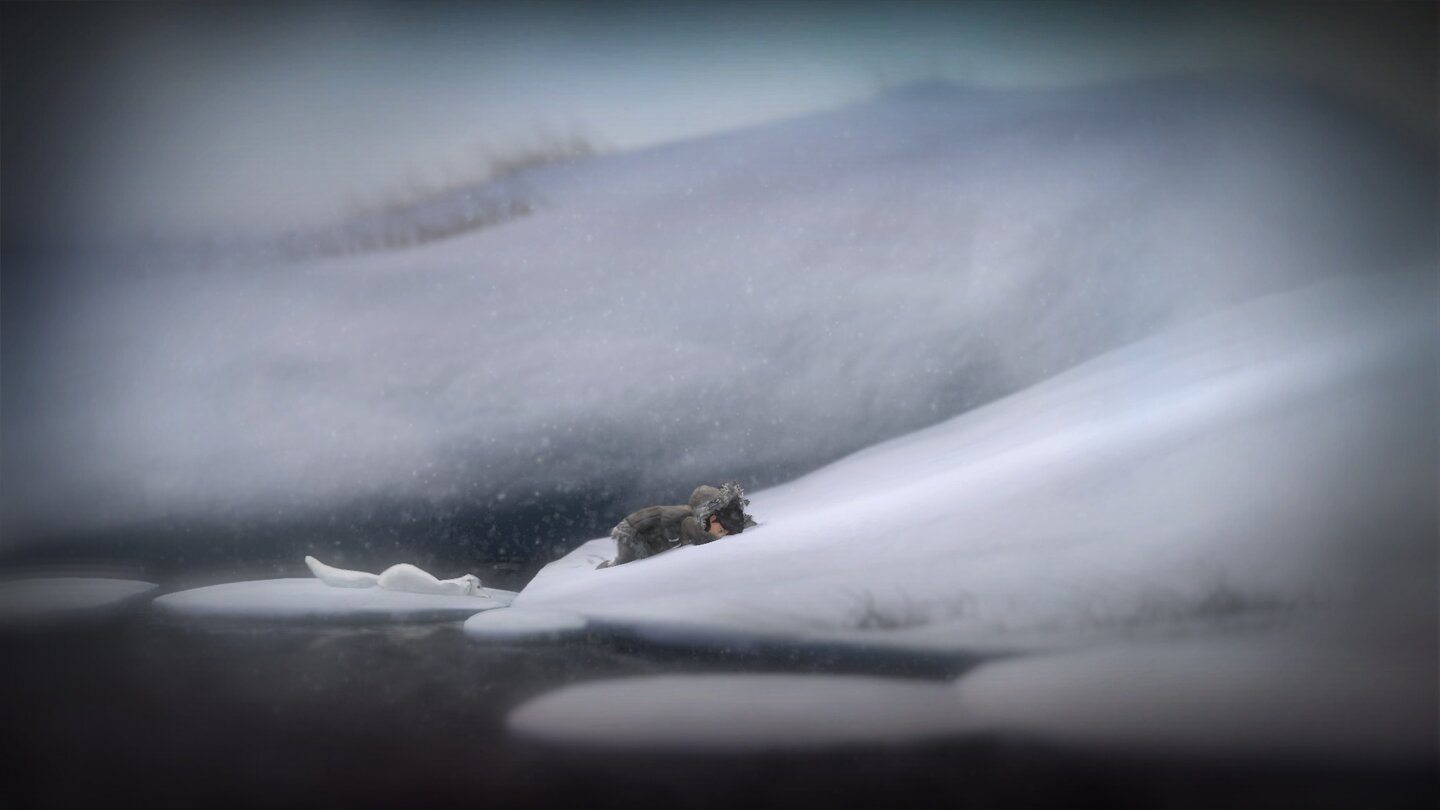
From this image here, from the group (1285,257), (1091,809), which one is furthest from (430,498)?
(1285,257)

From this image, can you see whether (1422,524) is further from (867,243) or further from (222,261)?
(222,261)

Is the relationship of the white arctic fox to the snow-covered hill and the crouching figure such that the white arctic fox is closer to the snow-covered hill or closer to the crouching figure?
the snow-covered hill

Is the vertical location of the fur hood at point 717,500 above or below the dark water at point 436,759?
above

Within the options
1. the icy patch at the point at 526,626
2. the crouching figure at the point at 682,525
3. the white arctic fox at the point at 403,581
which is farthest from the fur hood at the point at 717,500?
the white arctic fox at the point at 403,581

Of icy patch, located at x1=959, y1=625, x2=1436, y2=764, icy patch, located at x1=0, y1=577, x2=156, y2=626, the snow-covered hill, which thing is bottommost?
icy patch, located at x1=959, y1=625, x2=1436, y2=764

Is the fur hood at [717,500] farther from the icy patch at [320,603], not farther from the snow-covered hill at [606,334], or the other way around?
the icy patch at [320,603]

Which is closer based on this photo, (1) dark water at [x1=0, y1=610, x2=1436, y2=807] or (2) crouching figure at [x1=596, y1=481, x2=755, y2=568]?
(1) dark water at [x1=0, y1=610, x2=1436, y2=807]

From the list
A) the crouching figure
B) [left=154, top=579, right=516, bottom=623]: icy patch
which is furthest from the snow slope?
[left=154, top=579, right=516, bottom=623]: icy patch
